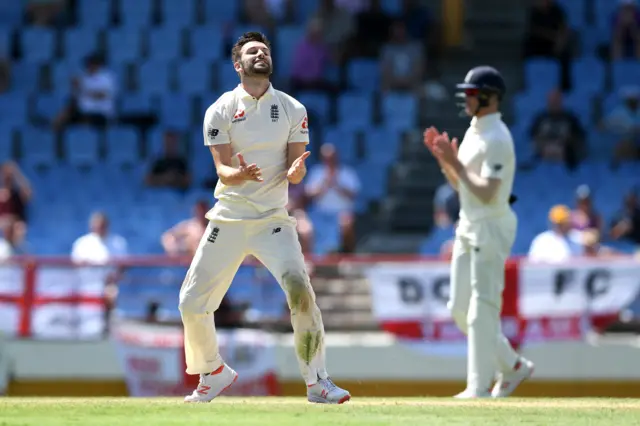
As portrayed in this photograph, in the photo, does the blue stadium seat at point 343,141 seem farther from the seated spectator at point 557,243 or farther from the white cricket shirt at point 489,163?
the white cricket shirt at point 489,163

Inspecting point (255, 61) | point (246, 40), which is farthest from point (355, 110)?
point (255, 61)

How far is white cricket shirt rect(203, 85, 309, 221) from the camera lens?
8.63m

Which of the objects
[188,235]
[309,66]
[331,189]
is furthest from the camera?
[309,66]

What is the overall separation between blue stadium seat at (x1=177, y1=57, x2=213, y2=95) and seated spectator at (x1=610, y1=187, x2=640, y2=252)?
6.27 meters

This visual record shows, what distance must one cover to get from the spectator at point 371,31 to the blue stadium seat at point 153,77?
2.94 metres

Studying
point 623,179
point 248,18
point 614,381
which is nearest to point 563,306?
point 614,381

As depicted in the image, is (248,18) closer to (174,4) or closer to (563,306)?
(174,4)

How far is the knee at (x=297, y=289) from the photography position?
8578 millimetres

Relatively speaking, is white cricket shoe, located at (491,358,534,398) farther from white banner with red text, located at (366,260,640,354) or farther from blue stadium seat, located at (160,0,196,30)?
blue stadium seat, located at (160,0,196,30)

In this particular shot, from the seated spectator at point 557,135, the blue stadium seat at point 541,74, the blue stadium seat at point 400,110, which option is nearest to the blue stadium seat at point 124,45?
the blue stadium seat at point 400,110

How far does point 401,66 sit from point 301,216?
468cm

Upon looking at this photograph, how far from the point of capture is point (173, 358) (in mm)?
13992

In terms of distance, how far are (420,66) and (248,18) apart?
2.82 m

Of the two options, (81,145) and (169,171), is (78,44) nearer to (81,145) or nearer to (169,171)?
(81,145)
